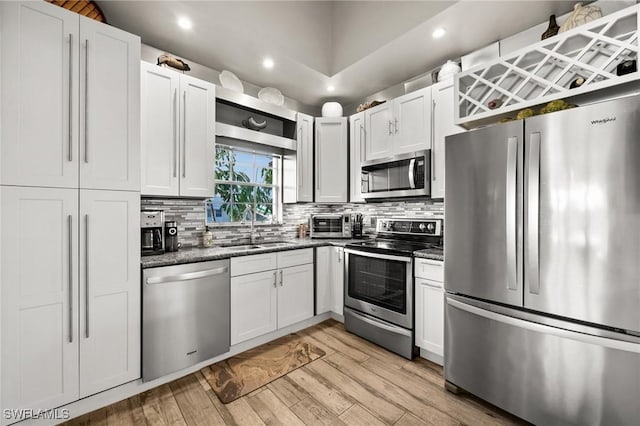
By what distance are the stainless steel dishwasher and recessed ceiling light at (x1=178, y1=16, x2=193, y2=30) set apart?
1975 millimetres

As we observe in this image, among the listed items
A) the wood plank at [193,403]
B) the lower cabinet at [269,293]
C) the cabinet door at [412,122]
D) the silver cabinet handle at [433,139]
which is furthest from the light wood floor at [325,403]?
the cabinet door at [412,122]

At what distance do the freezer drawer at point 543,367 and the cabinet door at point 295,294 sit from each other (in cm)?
149

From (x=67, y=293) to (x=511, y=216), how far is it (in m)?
2.70

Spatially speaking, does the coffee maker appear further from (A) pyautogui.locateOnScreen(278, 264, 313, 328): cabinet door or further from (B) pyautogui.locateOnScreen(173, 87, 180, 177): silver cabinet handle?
(A) pyautogui.locateOnScreen(278, 264, 313, 328): cabinet door

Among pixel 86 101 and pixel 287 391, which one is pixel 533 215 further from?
pixel 86 101

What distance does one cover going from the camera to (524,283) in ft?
5.18

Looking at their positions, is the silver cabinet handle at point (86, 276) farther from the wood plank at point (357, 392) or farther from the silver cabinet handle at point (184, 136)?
the wood plank at point (357, 392)

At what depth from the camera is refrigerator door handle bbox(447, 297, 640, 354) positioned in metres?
1.29

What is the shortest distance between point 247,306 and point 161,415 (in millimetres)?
943

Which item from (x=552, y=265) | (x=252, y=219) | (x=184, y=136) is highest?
(x=184, y=136)

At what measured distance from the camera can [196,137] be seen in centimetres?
246

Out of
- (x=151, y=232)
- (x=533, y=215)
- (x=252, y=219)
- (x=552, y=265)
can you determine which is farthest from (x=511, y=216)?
(x=151, y=232)

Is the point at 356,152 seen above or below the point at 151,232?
above

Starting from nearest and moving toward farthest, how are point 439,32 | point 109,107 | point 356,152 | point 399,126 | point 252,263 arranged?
point 109,107
point 439,32
point 252,263
point 399,126
point 356,152
